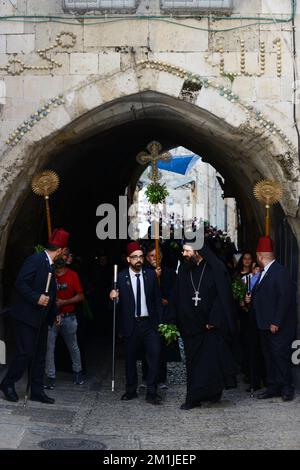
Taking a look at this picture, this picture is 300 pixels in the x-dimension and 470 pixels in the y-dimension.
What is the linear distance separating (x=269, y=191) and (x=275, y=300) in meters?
1.29

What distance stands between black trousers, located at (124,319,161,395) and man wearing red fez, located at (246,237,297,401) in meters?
1.13

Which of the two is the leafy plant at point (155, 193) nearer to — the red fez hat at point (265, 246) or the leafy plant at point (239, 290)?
the leafy plant at point (239, 290)

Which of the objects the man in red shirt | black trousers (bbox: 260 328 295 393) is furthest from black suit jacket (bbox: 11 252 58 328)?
black trousers (bbox: 260 328 295 393)

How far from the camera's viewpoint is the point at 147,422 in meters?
10.5

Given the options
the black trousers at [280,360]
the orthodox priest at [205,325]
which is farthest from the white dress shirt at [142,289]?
the black trousers at [280,360]

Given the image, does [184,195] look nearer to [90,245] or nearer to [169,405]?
[90,245]

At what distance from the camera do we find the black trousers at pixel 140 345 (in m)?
11.5

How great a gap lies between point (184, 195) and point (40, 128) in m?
29.8

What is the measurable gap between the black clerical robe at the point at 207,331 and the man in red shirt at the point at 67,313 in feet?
4.91

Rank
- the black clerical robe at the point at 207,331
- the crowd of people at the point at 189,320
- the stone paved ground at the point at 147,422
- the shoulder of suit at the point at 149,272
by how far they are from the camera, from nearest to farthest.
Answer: the stone paved ground at the point at 147,422
the crowd of people at the point at 189,320
the black clerical robe at the point at 207,331
the shoulder of suit at the point at 149,272

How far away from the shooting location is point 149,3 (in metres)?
11.7

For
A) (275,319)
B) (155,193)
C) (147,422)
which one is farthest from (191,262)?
(155,193)

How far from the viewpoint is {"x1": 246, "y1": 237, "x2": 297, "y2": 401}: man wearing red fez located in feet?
37.1

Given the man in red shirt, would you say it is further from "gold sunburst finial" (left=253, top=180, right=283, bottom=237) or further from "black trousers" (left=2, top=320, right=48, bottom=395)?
"gold sunburst finial" (left=253, top=180, right=283, bottom=237)
